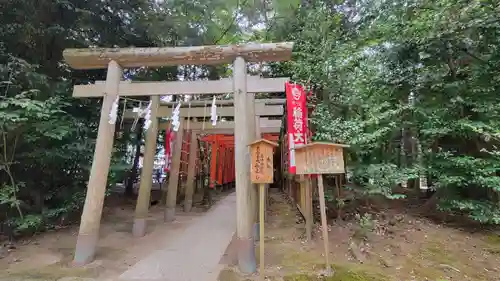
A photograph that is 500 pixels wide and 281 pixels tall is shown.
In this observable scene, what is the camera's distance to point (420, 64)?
7.77 metres

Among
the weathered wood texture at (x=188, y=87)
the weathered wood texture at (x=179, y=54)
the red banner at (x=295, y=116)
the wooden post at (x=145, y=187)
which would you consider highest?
the weathered wood texture at (x=179, y=54)

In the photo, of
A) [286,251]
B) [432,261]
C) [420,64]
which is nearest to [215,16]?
[420,64]

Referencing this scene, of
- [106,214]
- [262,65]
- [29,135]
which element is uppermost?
[262,65]

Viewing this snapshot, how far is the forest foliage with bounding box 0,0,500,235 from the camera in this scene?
622 centimetres

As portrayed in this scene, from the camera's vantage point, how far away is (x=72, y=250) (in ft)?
19.7

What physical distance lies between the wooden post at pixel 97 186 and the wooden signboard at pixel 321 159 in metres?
3.86

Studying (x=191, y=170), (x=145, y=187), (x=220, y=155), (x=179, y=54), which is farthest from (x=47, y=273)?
(x=220, y=155)

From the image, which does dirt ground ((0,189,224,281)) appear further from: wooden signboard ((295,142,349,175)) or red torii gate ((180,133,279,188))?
red torii gate ((180,133,279,188))

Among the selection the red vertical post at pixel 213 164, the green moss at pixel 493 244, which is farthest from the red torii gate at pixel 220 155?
the green moss at pixel 493 244

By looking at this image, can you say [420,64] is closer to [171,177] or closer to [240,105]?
[240,105]

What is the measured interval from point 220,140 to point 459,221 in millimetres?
11178

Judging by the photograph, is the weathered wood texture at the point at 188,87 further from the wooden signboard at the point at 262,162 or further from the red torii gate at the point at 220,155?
the red torii gate at the point at 220,155

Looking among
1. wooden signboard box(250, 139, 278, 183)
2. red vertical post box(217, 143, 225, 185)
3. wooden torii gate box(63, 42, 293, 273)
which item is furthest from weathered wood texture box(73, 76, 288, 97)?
red vertical post box(217, 143, 225, 185)

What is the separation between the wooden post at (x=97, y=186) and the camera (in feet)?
17.1
